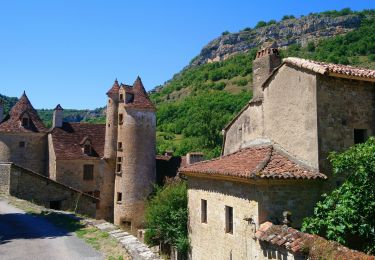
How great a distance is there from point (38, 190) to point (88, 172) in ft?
34.4

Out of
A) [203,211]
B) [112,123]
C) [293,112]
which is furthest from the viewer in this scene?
[112,123]

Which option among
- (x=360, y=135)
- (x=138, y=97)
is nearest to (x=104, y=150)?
(x=138, y=97)

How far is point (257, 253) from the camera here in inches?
454

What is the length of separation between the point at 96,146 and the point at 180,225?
16702 millimetres

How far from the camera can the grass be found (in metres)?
11.9

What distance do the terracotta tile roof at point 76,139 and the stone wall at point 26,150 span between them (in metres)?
1.79

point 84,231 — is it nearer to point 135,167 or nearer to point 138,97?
point 135,167

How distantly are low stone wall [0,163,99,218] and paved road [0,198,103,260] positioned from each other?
6098mm

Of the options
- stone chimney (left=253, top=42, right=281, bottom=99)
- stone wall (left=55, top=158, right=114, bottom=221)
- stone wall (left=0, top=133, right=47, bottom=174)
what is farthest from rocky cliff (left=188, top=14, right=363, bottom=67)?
stone chimney (left=253, top=42, right=281, bottom=99)

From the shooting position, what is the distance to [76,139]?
35.4m

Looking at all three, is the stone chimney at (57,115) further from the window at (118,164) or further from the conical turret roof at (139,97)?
the conical turret roof at (139,97)

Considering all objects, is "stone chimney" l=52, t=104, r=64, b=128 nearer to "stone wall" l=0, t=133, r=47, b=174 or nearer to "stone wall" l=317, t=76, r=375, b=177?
"stone wall" l=0, t=133, r=47, b=174

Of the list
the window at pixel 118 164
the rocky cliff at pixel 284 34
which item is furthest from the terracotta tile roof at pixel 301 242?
the rocky cliff at pixel 284 34

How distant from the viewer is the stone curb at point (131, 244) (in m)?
11.3
